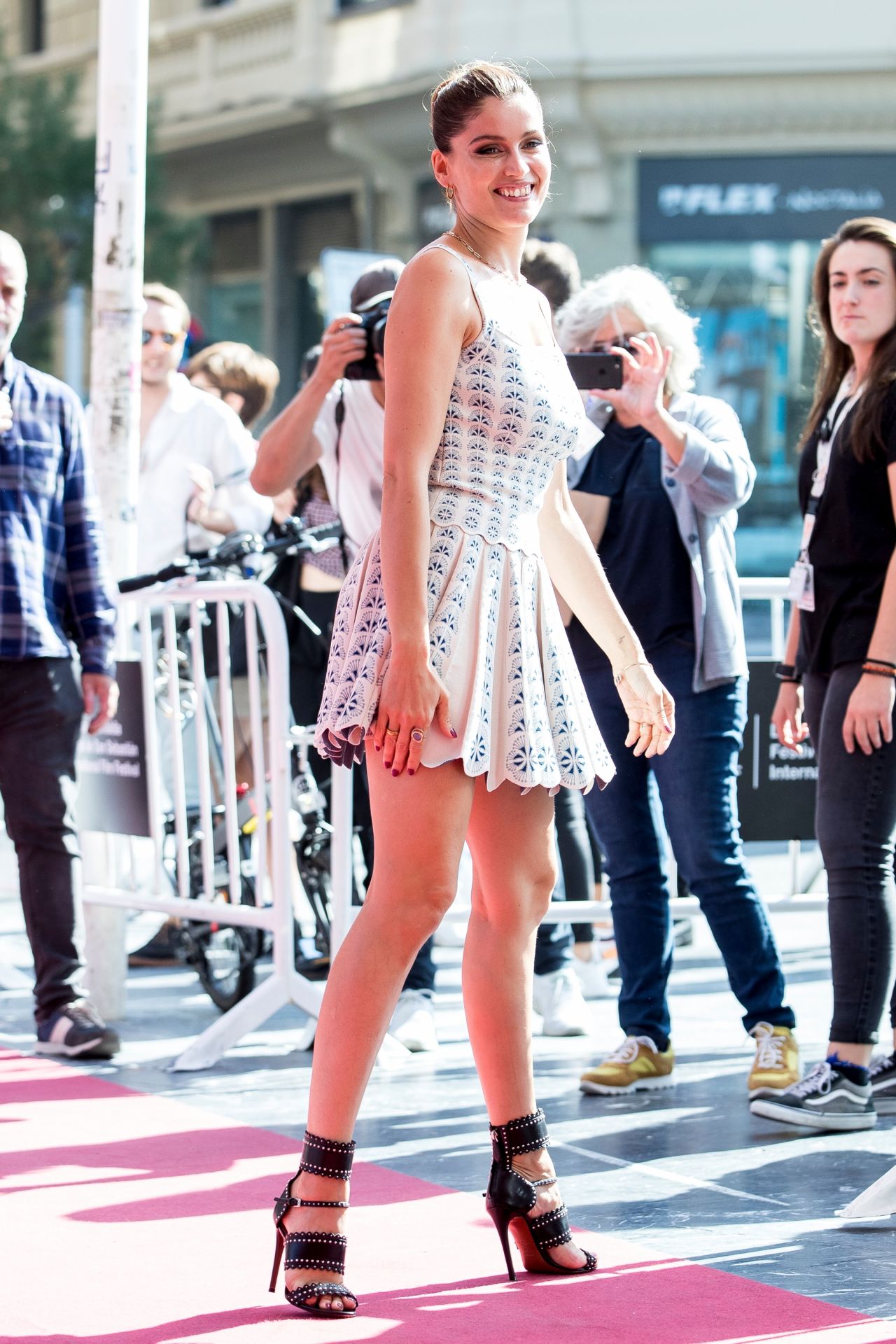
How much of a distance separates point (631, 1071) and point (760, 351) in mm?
15768

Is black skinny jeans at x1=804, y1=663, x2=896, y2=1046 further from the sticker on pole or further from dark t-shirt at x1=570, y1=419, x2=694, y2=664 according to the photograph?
the sticker on pole

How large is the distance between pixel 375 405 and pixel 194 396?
194cm

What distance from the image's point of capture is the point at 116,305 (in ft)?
20.4

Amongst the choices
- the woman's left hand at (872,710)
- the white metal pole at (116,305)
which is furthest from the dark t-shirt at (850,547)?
the white metal pole at (116,305)

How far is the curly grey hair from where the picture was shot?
513 cm

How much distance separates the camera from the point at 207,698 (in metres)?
6.09

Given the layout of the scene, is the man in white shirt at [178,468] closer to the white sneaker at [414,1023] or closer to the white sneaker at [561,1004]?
the white sneaker at [414,1023]

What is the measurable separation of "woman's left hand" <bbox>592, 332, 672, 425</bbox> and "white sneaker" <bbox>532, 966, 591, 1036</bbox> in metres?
1.91

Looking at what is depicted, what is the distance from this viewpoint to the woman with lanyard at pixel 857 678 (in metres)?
4.59

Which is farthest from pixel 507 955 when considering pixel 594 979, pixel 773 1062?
pixel 594 979

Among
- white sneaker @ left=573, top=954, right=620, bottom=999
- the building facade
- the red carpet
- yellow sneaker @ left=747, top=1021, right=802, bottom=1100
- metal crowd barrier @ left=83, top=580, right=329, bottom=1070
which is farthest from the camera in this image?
the building facade

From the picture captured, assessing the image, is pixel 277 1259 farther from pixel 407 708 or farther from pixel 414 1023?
pixel 414 1023

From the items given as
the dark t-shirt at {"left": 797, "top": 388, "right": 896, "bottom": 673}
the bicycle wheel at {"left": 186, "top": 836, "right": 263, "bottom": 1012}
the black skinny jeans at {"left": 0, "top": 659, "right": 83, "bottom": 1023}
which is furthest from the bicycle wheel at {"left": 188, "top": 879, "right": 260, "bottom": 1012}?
the dark t-shirt at {"left": 797, "top": 388, "right": 896, "bottom": 673}

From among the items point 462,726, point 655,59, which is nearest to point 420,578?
point 462,726
